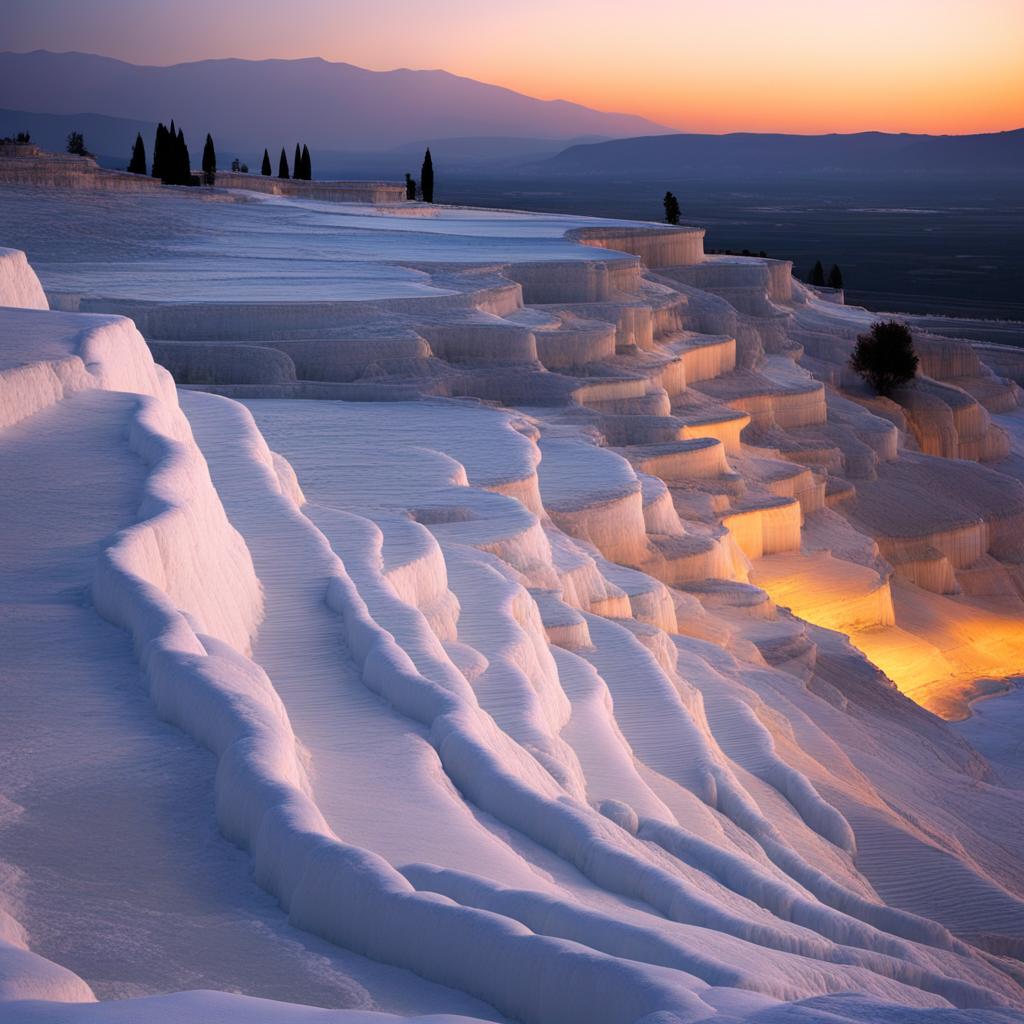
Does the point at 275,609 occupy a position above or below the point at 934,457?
above

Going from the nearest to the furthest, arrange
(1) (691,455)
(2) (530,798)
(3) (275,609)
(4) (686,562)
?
1. (2) (530,798)
2. (3) (275,609)
3. (4) (686,562)
4. (1) (691,455)

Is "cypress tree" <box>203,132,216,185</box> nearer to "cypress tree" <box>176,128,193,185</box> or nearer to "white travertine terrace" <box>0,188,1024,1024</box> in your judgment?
"cypress tree" <box>176,128,193,185</box>

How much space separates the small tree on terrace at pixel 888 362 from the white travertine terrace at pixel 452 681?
6373 millimetres

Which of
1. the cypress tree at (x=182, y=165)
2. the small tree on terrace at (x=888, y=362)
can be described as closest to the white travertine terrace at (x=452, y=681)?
the small tree on terrace at (x=888, y=362)

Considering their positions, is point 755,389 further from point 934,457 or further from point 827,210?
point 827,210

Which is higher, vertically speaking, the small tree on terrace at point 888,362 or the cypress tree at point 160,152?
the cypress tree at point 160,152

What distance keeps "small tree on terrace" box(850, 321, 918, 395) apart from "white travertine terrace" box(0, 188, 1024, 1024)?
20.9 feet

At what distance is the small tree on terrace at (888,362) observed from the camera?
23.1 m

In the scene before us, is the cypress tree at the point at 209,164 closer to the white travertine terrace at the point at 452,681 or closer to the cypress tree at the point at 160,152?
the cypress tree at the point at 160,152

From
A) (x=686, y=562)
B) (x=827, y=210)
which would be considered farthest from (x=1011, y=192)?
Answer: (x=686, y=562)

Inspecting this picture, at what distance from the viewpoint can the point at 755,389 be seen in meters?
17.9

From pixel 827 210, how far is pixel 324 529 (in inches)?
4461

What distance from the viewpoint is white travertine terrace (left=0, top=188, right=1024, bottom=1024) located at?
2977 mm

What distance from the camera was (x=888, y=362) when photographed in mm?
23156
